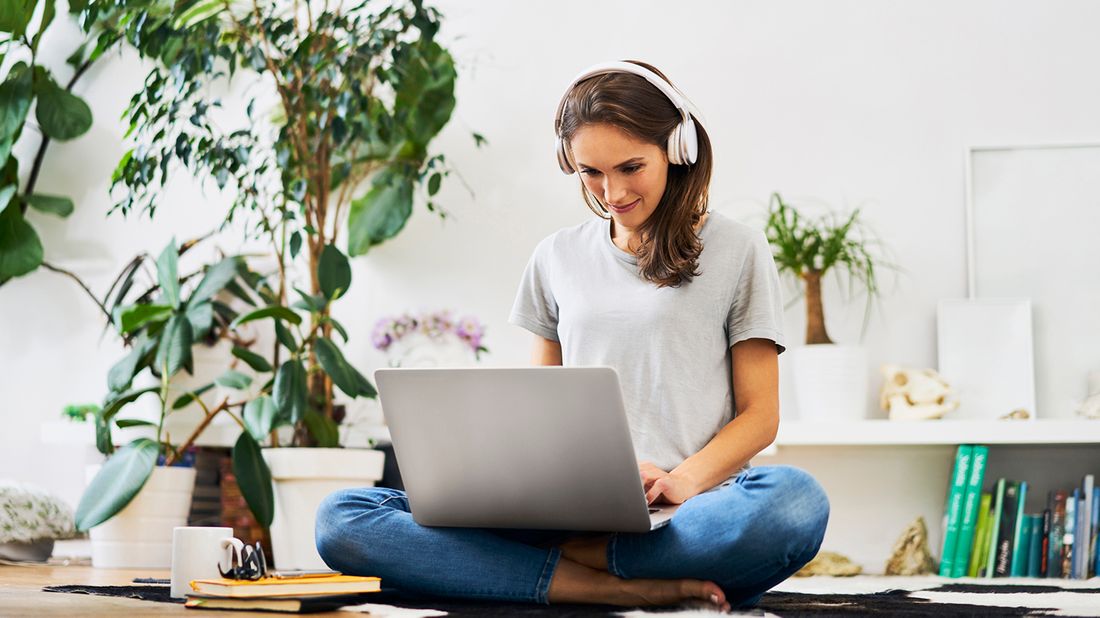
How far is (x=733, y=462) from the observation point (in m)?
1.62

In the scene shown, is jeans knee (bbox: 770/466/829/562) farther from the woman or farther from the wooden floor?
the wooden floor

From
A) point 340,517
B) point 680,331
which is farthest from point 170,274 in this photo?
point 680,331

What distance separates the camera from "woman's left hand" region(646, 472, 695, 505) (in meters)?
1.55

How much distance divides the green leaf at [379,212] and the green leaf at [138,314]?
601 millimetres

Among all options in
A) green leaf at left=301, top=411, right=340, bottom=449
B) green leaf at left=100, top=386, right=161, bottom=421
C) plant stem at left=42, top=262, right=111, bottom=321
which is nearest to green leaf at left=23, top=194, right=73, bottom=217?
plant stem at left=42, top=262, right=111, bottom=321

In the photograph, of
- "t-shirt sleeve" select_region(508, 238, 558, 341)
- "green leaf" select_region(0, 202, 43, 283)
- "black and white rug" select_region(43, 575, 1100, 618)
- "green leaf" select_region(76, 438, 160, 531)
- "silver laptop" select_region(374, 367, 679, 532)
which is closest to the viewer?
"silver laptop" select_region(374, 367, 679, 532)

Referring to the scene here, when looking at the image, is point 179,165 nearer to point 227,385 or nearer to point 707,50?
point 227,385

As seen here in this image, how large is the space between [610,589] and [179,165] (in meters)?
2.60

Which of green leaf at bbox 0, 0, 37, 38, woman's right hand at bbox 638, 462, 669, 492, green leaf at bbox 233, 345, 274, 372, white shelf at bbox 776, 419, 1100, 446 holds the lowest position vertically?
woman's right hand at bbox 638, 462, 669, 492

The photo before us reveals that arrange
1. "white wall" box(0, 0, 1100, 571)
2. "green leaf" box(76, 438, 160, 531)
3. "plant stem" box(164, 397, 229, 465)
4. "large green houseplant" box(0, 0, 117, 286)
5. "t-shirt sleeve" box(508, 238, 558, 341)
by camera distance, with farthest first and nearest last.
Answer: "large green houseplant" box(0, 0, 117, 286)
"white wall" box(0, 0, 1100, 571)
"plant stem" box(164, 397, 229, 465)
"green leaf" box(76, 438, 160, 531)
"t-shirt sleeve" box(508, 238, 558, 341)

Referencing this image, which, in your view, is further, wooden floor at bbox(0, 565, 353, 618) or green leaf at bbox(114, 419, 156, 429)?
green leaf at bbox(114, 419, 156, 429)

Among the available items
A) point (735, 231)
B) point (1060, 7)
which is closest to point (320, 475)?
point (735, 231)

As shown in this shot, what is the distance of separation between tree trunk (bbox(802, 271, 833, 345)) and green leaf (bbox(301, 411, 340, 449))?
4.16 ft

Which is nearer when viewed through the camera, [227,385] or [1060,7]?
[227,385]
